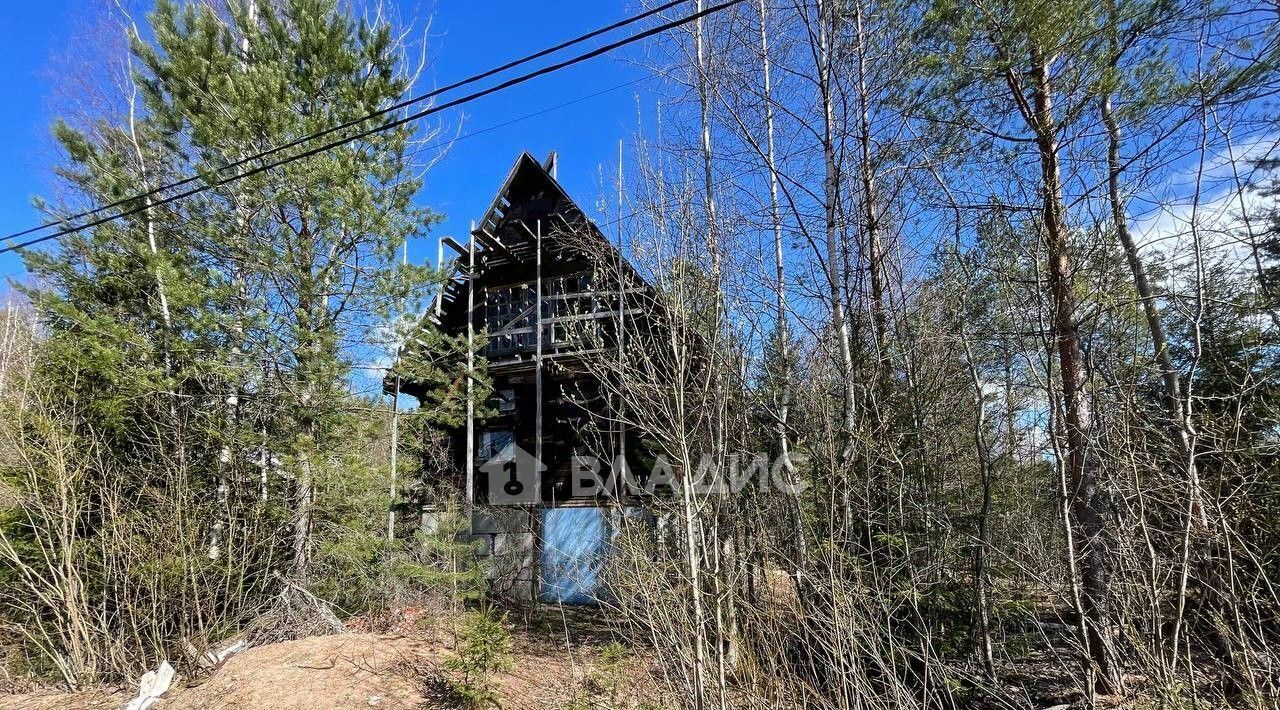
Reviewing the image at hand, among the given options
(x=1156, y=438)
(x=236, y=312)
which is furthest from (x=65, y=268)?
(x=1156, y=438)

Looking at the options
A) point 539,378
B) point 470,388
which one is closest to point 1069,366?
point 470,388

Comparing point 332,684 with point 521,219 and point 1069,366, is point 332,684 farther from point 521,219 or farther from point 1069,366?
point 521,219

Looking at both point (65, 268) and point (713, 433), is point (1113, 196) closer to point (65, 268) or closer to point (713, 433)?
point (713, 433)

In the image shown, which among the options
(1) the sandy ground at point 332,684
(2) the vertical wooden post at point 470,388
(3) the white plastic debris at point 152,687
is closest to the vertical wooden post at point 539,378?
(2) the vertical wooden post at point 470,388

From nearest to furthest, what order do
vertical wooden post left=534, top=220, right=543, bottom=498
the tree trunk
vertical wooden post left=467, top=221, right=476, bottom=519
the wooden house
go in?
the tree trunk → vertical wooden post left=467, top=221, right=476, bottom=519 → the wooden house → vertical wooden post left=534, top=220, right=543, bottom=498

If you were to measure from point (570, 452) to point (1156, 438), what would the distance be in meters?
10.1

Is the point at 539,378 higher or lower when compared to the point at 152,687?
higher

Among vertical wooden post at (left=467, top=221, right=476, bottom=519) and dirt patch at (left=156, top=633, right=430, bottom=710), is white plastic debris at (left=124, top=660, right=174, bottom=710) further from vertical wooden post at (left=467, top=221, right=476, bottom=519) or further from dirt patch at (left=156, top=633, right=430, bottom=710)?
vertical wooden post at (left=467, top=221, right=476, bottom=519)

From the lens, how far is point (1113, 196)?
13.1 feet

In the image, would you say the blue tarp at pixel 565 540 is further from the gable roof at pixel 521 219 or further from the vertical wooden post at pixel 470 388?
the gable roof at pixel 521 219

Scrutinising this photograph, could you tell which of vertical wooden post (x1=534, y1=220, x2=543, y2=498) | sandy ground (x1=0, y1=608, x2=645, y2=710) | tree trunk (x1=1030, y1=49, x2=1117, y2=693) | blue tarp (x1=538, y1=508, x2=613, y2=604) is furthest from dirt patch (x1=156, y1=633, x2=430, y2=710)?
tree trunk (x1=1030, y1=49, x2=1117, y2=693)

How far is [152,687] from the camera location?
214 inches

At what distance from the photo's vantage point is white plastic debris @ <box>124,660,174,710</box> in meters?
5.28

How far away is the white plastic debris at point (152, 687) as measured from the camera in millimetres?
5281
